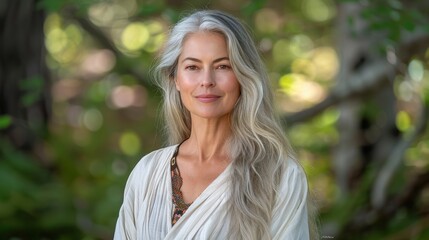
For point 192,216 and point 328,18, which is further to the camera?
point 328,18

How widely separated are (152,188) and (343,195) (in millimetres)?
4434

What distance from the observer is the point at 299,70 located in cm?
881

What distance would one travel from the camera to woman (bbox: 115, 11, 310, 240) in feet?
11.3

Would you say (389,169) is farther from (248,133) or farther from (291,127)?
(248,133)

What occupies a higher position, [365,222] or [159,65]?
[159,65]

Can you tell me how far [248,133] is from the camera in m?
3.55

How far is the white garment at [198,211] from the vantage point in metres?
3.43

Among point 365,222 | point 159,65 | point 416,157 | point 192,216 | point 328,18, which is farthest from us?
point 328,18

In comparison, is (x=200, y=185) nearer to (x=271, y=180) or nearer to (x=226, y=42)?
(x=271, y=180)

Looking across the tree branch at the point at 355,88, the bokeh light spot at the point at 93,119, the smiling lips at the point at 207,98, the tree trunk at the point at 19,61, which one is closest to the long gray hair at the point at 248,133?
the smiling lips at the point at 207,98

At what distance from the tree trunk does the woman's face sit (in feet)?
16.9

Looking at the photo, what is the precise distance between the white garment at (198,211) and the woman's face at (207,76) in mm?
250

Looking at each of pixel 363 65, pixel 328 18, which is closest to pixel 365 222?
pixel 363 65

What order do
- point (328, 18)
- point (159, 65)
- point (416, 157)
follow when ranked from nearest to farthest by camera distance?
point (159, 65)
point (416, 157)
point (328, 18)
